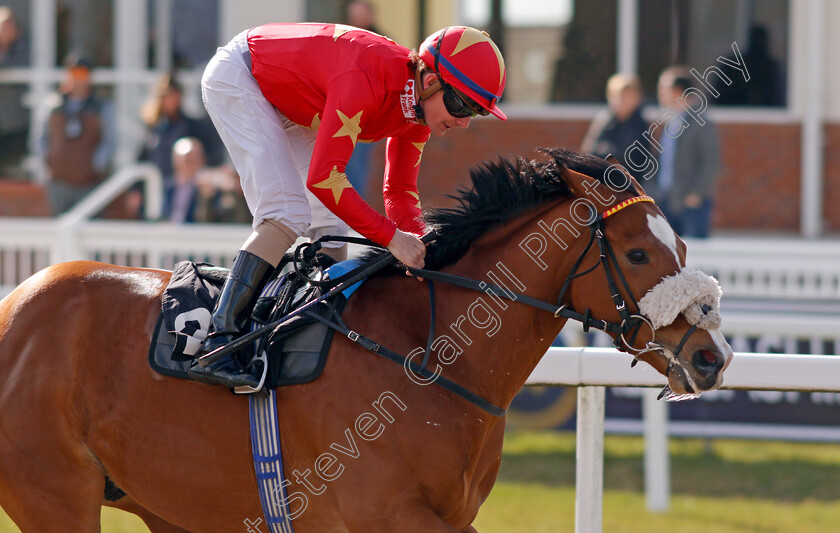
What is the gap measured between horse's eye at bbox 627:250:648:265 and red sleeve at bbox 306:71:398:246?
69 cm

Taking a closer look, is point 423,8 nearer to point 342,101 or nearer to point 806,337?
point 806,337

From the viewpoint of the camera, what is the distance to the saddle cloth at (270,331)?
10.3ft

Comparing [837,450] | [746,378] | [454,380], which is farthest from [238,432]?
[837,450]

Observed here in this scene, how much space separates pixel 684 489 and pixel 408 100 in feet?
14.5

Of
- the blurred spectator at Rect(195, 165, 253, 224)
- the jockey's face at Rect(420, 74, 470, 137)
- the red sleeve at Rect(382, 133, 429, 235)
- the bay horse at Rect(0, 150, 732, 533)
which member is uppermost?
the jockey's face at Rect(420, 74, 470, 137)

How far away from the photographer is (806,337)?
22.1 ft

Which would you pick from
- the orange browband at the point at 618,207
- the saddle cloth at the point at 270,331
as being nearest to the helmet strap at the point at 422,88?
the saddle cloth at the point at 270,331

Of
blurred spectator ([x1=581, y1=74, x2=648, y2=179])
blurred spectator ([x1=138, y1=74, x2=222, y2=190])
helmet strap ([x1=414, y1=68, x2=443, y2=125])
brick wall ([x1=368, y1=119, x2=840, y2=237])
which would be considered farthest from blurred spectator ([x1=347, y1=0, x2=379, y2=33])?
helmet strap ([x1=414, y1=68, x2=443, y2=125])

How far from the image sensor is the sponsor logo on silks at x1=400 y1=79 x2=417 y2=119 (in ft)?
10.6

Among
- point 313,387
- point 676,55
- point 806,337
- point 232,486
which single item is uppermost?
point 676,55

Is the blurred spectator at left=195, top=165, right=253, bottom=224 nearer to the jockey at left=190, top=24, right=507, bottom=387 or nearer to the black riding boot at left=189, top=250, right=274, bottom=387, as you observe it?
the jockey at left=190, top=24, right=507, bottom=387

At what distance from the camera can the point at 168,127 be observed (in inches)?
366

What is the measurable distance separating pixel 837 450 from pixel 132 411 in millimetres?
6288

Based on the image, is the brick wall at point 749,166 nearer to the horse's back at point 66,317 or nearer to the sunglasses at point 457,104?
the horse's back at point 66,317
